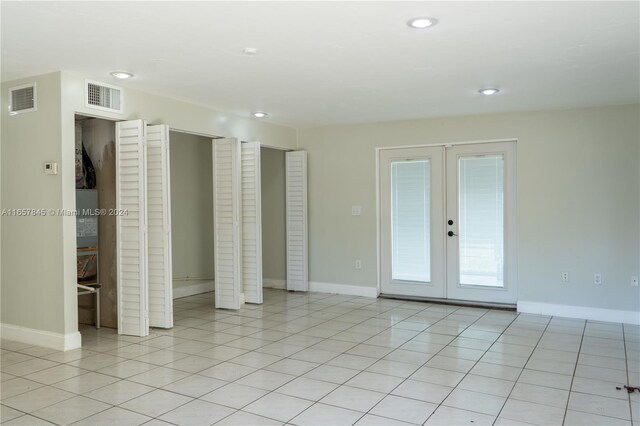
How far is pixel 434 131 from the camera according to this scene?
20.7ft

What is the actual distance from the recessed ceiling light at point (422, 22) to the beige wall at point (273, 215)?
447 cm

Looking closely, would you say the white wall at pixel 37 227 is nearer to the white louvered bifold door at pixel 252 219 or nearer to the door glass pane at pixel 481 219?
the white louvered bifold door at pixel 252 219

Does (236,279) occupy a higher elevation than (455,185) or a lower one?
lower

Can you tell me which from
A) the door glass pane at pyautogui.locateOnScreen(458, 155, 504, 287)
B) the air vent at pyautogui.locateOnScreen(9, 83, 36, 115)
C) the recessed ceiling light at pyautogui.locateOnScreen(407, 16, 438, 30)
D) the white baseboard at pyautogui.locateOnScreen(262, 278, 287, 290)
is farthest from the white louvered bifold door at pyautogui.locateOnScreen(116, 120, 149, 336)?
the door glass pane at pyautogui.locateOnScreen(458, 155, 504, 287)

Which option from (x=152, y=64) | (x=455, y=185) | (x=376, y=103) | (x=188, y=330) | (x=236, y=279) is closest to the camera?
(x=152, y=64)

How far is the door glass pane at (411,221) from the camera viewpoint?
21.2 feet

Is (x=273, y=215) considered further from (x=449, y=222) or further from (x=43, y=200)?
(x=43, y=200)

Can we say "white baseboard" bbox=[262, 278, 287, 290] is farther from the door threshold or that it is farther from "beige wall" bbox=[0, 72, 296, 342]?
"beige wall" bbox=[0, 72, 296, 342]

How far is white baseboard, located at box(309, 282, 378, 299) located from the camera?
Answer: 6.74m

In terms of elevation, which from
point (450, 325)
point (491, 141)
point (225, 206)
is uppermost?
point (491, 141)

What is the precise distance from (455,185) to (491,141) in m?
0.68

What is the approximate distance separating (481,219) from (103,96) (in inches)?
174

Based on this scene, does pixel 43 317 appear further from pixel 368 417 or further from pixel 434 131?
pixel 434 131

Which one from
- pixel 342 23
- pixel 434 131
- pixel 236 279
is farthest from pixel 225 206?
pixel 342 23
